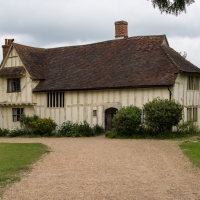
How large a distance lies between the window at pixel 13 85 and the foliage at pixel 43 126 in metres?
3.54

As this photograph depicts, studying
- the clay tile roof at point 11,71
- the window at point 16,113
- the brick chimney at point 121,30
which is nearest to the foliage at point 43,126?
the window at point 16,113

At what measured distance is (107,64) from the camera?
1054 inches

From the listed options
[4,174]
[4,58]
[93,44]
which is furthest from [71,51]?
[4,174]

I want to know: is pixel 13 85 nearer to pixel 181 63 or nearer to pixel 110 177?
pixel 181 63

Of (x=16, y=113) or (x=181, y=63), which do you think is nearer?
(x=181, y=63)

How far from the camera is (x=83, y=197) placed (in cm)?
839

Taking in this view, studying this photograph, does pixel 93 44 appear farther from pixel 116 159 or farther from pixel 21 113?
pixel 116 159

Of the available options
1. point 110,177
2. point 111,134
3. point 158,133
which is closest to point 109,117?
point 111,134

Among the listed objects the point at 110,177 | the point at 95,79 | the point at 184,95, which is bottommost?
the point at 110,177

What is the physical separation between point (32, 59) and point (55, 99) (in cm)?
429

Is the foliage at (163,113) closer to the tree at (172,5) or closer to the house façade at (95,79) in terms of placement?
the house façade at (95,79)

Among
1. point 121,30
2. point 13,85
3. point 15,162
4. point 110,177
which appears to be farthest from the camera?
point 121,30

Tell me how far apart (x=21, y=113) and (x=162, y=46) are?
37.2ft

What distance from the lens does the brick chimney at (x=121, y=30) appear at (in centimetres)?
2926
